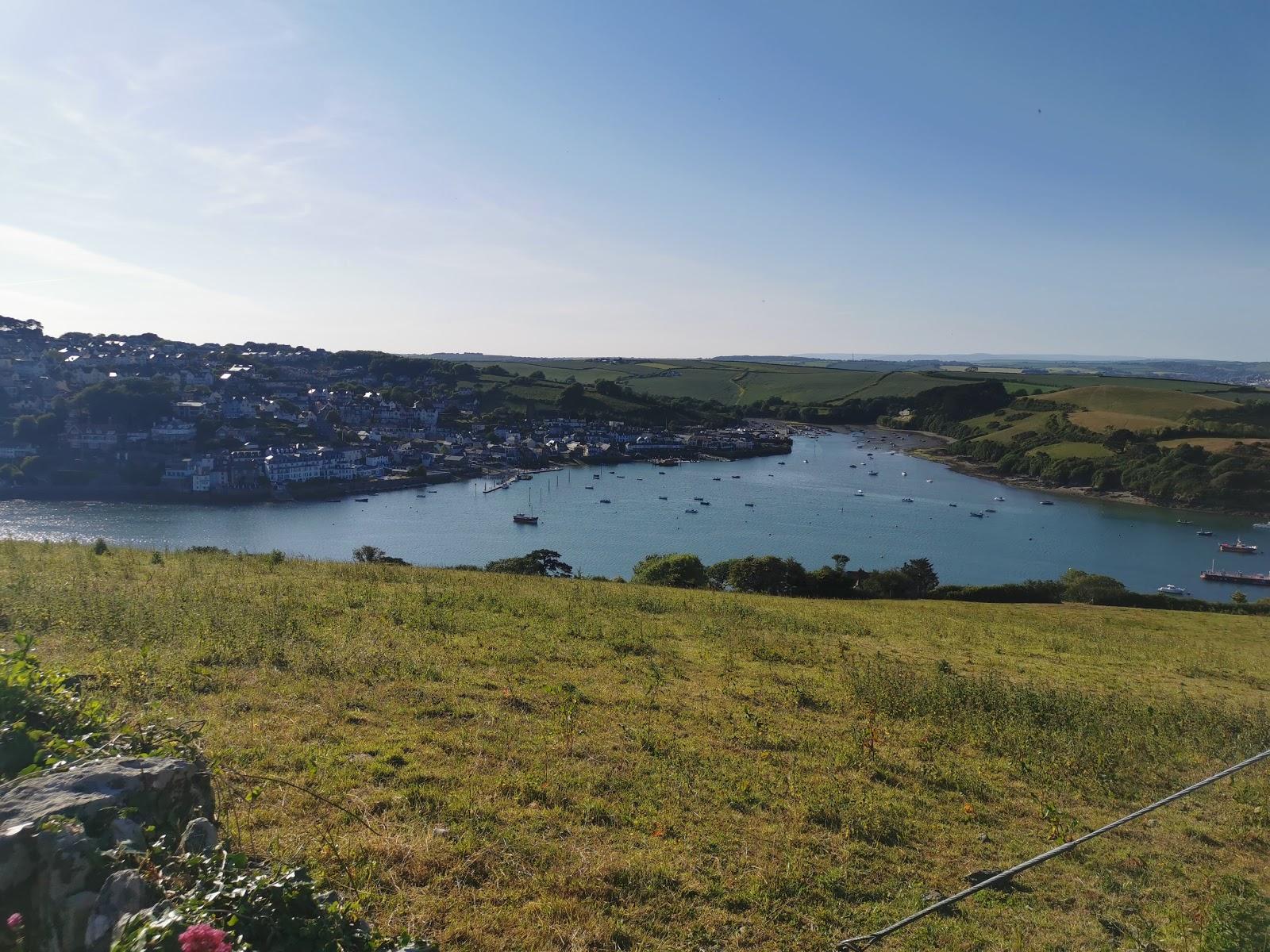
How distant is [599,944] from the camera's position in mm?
4223

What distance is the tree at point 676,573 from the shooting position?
31.2 metres

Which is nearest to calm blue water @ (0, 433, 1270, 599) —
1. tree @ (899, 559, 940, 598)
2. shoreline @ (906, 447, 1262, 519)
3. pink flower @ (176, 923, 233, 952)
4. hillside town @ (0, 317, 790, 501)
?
shoreline @ (906, 447, 1262, 519)

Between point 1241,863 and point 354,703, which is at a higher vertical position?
point 354,703

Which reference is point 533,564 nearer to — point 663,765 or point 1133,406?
point 663,765

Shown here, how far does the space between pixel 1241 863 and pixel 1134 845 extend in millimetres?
778

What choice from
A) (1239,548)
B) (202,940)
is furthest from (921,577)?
(1239,548)

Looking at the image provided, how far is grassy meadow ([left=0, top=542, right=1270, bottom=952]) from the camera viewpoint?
→ 184 inches

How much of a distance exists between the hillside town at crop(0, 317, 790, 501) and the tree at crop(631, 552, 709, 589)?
5798cm

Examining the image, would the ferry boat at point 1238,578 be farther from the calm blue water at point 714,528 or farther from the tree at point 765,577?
the tree at point 765,577

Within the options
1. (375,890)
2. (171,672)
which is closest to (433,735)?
(375,890)

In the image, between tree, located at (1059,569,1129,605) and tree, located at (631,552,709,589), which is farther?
tree, located at (1059,569,1129,605)

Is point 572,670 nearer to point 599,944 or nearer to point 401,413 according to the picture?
point 599,944

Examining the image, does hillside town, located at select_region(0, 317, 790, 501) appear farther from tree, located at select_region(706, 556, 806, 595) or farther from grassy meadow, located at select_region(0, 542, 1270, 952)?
grassy meadow, located at select_region(0, 542, 1270, 952)

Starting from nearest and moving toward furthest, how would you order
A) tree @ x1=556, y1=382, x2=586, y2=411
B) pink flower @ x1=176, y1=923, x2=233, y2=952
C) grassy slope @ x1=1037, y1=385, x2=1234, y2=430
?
pink flower @ x1=176, y1=923, x2=233, y2=952, grassy slope @ x1=1037, y1=385, x2=1234, y2=430, tree @ x1=556, y1=382, x2=586, y2=411
